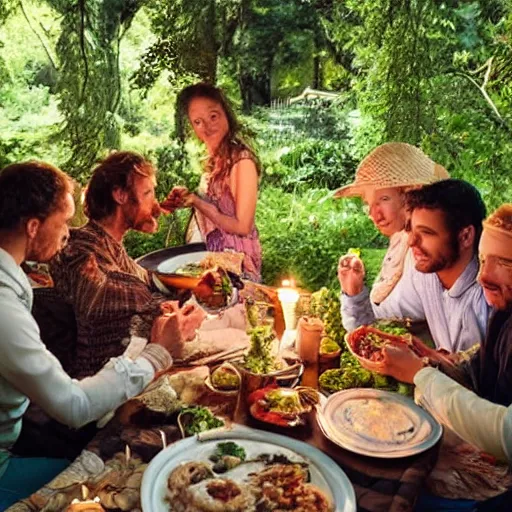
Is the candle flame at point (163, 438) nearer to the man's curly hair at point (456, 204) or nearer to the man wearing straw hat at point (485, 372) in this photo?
the man wearing straw hat at point (485, 372)

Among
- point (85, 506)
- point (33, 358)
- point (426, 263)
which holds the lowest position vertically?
point (85, 506)

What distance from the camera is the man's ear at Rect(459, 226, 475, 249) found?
3.37 m

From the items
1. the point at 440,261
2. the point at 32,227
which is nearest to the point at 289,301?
the point at 440,261

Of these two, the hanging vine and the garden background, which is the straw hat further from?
the hanging vine

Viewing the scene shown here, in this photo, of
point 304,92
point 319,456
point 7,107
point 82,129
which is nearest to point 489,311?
point 319,456

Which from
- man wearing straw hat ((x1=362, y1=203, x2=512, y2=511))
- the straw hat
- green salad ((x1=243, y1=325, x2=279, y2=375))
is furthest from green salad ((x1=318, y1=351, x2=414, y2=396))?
the straw hat

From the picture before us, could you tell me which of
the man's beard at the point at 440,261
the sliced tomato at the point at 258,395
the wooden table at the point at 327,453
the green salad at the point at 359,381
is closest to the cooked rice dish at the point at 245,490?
the wooden table at the point at 327,453

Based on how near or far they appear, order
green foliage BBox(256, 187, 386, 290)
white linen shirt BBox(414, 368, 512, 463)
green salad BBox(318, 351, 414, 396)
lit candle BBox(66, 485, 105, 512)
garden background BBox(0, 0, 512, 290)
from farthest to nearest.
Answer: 1. green foliage BBox(256, 187, 386, 290)
2. garden background BBox(0, 0, 512, 290)
3. green salad BBox(318, 351, 414, 396)
4. white linen shirt BBox(414, 368, 512, 463)
5. lit candle BBox(66, 485, 105, 512)

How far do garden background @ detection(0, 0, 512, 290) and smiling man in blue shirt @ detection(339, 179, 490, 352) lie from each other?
0.23 m

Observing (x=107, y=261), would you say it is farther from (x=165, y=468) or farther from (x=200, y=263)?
(x=165, y=468)

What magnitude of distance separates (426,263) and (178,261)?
1522mm

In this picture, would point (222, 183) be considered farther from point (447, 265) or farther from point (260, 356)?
point (447, 265)

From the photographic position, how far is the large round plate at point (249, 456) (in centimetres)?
261

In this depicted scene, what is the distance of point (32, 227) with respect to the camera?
3.24 m
